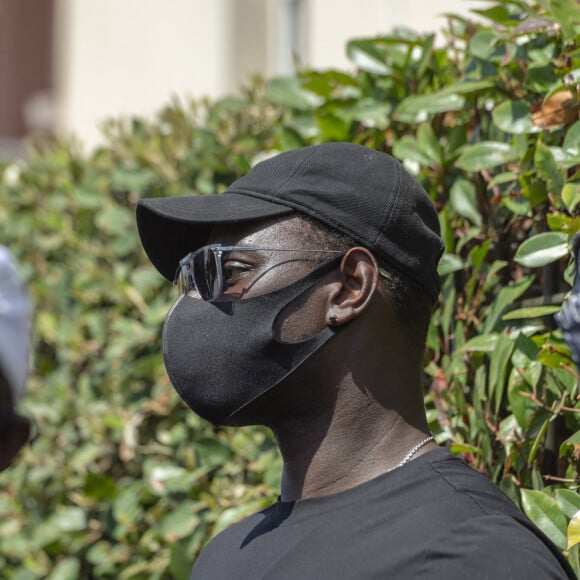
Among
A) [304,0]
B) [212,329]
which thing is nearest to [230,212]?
[212,329]

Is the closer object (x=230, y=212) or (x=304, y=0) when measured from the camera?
(x=230, y=212)

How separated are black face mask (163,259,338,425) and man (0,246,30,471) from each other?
0.42 meters

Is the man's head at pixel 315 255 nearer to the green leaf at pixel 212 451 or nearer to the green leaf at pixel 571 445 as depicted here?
the green leaf at pixel 571 445

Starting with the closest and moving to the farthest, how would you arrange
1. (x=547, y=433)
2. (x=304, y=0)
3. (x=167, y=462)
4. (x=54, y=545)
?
1. (x=547, y=433)
2. (x=167, y=462)
3. (x=54, y=545)
4. (x=304, y=0)

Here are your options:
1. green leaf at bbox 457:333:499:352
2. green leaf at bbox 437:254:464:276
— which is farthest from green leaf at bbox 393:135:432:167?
green leaf at bbox 457:333:499:352

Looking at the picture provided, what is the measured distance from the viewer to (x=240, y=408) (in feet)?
7.90

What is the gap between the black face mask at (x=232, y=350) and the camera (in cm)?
236

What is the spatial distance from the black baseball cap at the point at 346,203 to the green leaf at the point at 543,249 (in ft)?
0.81

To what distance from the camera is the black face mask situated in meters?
2.36

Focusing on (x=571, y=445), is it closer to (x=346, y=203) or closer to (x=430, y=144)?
(x=346, y=203)

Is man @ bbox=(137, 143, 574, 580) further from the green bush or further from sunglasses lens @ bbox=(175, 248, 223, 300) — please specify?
the green bush

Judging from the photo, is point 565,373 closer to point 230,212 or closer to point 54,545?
point 230,212

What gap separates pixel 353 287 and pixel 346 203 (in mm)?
186

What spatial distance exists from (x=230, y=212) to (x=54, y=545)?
8.09 ft
